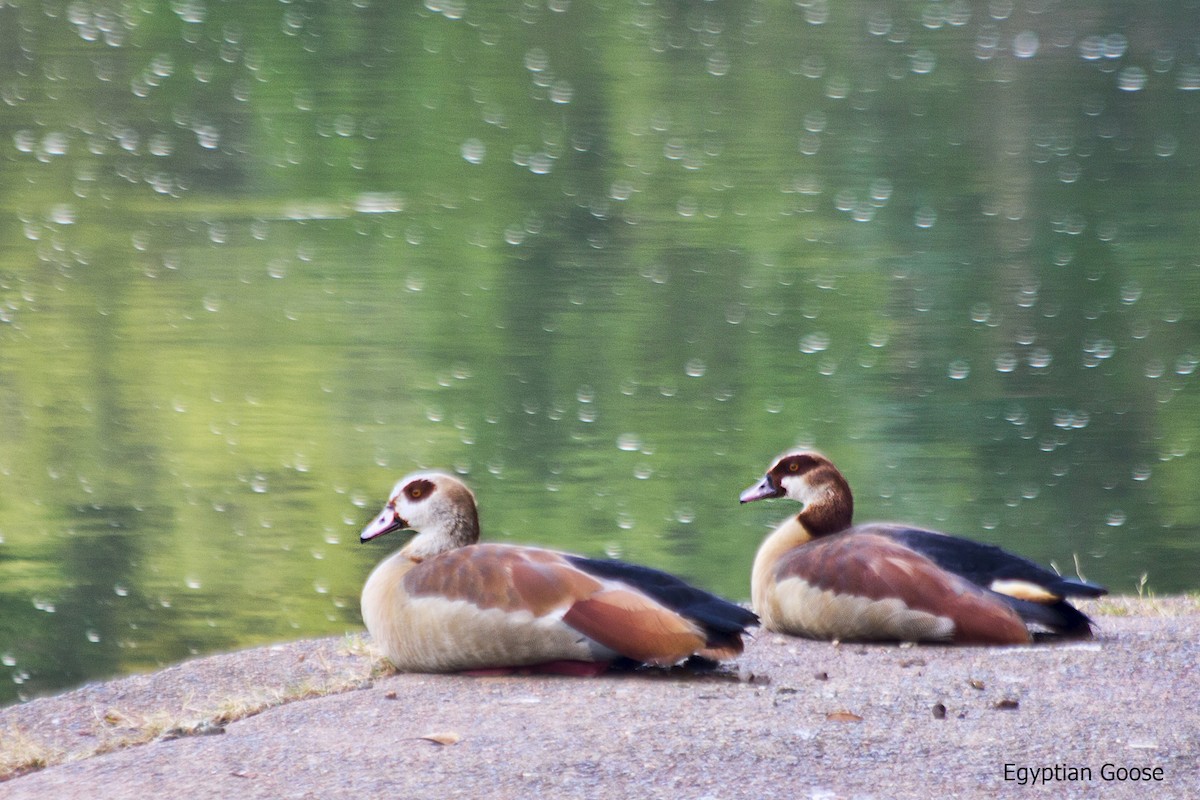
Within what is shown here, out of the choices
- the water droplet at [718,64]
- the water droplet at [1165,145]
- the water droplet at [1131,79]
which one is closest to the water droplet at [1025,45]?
the water droplet at [1131,79]

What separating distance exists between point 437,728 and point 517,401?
8.76 meters

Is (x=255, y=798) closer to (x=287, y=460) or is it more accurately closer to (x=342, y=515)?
(x=342, y=515)

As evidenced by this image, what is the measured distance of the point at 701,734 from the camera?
4.36 metres

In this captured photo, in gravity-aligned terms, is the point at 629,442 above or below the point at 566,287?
below

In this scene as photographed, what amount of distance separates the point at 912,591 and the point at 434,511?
179 cm

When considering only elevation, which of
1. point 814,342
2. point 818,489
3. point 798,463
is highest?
point 798,463

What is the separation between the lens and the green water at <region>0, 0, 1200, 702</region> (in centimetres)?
1096

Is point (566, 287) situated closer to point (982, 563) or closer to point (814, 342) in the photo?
point (814, 342)

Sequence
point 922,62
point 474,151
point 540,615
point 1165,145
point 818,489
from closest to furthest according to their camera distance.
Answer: point 540,615 < point 818,489 < point 1165,145 < point 474,151 < point 922,62

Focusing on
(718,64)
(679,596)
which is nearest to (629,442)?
(679,596)

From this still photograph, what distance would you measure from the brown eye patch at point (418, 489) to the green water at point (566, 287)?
3.73 metres

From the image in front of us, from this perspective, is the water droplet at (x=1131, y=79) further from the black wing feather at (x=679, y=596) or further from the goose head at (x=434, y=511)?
the black wing feather at (x=679, y=596)

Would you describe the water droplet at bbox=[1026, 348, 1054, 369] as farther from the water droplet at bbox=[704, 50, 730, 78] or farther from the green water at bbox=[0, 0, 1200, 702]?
the water droplet at bbox=[704, 50, 730, 78]

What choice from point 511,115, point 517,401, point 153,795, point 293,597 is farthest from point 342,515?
point 511,115
